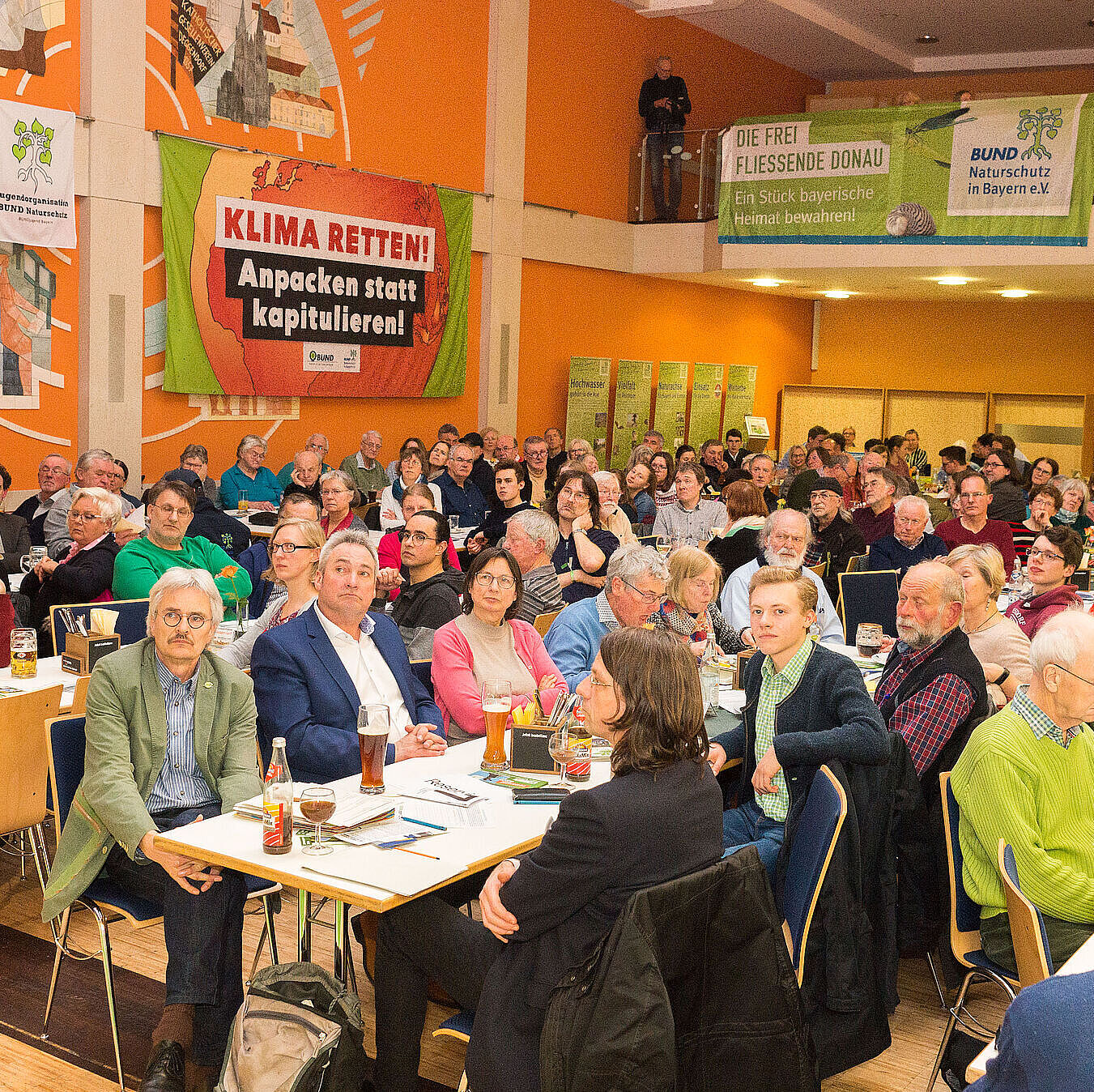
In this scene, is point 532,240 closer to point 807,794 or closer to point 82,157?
point 82,157

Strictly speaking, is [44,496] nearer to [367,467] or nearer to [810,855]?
[367,467]

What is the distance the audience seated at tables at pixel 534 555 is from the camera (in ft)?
17.4

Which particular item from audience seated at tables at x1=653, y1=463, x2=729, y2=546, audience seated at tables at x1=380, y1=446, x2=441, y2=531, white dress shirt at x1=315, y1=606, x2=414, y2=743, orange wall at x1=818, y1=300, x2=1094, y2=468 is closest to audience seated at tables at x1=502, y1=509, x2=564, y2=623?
white dress shirt at x1=315, y1=606, x2=414, y2=743

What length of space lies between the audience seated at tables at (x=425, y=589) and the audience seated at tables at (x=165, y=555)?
84 centimetres

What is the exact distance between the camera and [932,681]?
11.9ft

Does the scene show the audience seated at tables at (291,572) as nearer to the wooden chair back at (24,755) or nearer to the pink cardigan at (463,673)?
the pink cardigan at (463,673)

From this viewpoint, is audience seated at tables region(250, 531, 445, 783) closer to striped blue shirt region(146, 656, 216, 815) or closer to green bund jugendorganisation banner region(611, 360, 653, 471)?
striped blue shirt region(146, 656, 216, 815)

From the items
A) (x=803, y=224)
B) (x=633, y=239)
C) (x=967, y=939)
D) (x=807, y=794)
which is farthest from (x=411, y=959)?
(x=633, y=239)

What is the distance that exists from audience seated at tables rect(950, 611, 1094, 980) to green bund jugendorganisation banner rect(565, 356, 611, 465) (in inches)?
451

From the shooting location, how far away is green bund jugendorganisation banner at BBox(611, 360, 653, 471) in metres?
15.1

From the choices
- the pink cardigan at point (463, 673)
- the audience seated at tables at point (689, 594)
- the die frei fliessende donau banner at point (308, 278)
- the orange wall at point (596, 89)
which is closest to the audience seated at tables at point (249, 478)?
the die frei fliessende donau banner at point (308, 278)

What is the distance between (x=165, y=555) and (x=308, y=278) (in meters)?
5.91

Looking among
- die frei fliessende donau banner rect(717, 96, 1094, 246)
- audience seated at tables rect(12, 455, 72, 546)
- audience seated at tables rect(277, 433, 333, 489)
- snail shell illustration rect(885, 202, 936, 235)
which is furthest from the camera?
snail shell illustration rect(885, 202, 936, 235)

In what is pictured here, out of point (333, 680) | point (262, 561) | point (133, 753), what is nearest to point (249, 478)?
point (262, 561)
